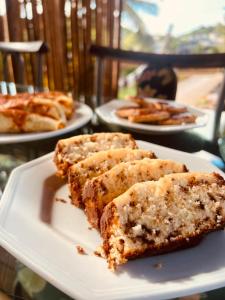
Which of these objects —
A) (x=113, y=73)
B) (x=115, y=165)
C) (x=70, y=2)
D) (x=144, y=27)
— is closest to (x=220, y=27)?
(x=144, y=27)

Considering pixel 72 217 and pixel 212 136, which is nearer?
pixel 72 217

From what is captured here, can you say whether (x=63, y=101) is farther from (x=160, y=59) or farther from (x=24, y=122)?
(x=160, y=59)

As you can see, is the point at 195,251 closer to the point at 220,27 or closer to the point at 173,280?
the point at 173,280

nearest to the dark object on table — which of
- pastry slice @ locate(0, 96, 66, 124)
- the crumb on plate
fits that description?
pastry slice @ locate(0, 96, 66, 124)

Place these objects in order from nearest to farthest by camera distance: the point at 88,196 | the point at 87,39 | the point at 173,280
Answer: the point at 173,280
the point at 88,196
the point at 87,39

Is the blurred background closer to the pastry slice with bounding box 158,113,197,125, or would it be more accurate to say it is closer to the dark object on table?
the dark object on table
